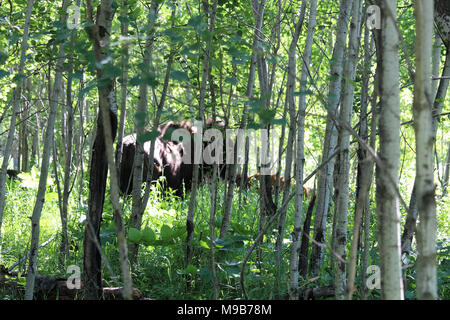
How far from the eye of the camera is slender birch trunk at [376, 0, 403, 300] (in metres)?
1.54

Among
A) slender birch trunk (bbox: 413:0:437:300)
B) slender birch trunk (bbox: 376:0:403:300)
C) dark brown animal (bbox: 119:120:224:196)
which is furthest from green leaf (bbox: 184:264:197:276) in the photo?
dark brown animal (bbox: 119:120:224:196)

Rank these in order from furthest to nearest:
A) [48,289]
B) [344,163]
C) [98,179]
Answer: [48,289] → [98,179] → [344,163]

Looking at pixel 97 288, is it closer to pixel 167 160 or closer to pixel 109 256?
pixel 109 256

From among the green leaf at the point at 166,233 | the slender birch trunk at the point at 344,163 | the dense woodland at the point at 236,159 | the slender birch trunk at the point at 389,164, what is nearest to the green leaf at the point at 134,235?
the dense woodland at the point at 236,159

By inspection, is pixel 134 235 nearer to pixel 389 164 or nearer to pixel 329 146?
pixel 329 146

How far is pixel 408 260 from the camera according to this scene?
131 inches

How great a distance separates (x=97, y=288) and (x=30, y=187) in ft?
16.9

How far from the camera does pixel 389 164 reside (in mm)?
1550

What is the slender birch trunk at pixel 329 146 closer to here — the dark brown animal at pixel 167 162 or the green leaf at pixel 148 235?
the green leaf at pixel 148 235

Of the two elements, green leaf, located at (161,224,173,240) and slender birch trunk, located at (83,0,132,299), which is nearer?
slender birch trunk, located at (83,0,132,299)

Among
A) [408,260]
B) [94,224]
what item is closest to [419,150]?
[94,224]

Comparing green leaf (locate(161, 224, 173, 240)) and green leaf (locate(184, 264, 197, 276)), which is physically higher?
green leaf (locate(161, 224, 173, 240))

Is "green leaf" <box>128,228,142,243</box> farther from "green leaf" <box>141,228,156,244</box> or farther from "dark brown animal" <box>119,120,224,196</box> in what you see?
"dark brown animal" <box>119,120,224,196</box>

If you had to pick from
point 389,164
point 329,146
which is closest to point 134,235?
point 329,146
